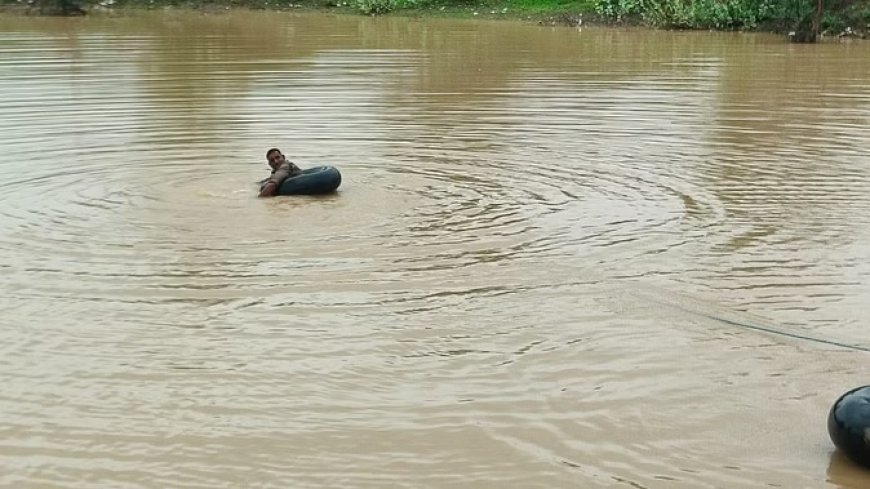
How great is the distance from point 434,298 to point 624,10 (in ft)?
106

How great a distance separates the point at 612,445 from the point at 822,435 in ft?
3.60

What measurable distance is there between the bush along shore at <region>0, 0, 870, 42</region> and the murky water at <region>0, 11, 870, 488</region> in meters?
18.3

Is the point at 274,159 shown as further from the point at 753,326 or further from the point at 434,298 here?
the point at 753,326

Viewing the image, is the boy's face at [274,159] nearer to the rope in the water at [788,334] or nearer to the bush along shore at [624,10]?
the rope in the water at [788,334]

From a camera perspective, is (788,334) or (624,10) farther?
(624,10)

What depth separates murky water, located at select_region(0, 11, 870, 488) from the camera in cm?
542

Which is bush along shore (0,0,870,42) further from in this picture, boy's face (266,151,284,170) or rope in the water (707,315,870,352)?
rope in the water (707,315,870,352)

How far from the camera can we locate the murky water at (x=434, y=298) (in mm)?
5422

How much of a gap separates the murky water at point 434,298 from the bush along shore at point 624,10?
18.3 meters

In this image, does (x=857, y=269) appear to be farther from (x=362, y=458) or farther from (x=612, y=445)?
(x=362, y=458)

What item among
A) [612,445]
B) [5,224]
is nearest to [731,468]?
[612,445]

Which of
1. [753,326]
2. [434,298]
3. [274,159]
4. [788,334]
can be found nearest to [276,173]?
Answer: [274,159]

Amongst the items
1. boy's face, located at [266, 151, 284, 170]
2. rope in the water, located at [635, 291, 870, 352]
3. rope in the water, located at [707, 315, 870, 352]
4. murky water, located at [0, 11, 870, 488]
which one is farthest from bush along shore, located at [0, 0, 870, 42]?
rope in the water, located at [707, 315, 870, 352]

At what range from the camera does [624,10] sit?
3800 centimetres
